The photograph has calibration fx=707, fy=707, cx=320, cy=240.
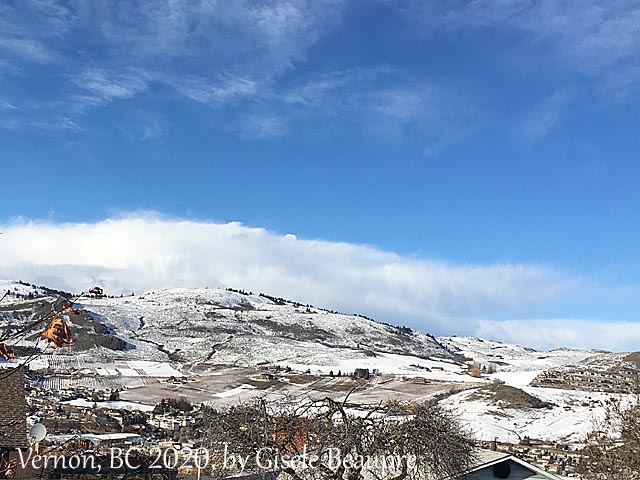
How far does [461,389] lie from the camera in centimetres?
5053

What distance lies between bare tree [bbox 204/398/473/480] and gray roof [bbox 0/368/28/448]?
4817 mm

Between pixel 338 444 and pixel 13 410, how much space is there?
27.5ft

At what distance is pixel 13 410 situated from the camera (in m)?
15.9

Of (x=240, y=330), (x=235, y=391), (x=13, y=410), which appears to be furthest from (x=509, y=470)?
(x=240, y=330)

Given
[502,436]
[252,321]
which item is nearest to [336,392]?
[502,436]

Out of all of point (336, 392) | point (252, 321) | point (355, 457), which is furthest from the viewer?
point (252, 321)

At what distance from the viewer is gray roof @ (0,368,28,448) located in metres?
14.7

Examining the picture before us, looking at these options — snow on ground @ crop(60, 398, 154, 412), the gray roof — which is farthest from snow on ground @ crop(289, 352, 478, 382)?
the gray roof

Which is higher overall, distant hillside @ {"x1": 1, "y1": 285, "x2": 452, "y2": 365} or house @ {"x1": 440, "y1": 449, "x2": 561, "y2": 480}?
distant hillside @ {"x1": 1, "y1": 285, "x2": 452, "y2": 365}

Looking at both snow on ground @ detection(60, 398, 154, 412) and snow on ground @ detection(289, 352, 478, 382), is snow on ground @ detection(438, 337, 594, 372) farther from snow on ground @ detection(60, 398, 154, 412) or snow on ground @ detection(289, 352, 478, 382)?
snow on ground @ detection(60, 398, 154, 412)

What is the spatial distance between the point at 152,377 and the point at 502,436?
29.4m

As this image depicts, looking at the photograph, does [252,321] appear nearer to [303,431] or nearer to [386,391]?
[386,391]

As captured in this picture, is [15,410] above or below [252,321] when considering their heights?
below

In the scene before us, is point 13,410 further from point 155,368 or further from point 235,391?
point 155,368
